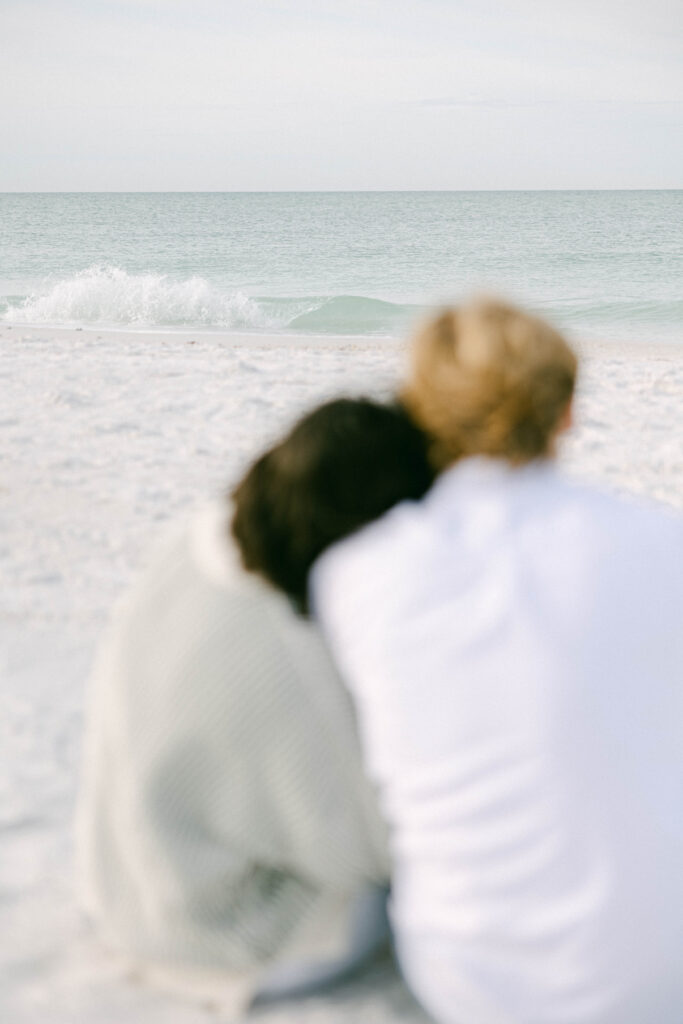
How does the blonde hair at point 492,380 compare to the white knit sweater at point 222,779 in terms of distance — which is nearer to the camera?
the blonde hair at point 492,380

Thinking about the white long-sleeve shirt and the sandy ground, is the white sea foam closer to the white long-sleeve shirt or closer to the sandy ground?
the sandy ground

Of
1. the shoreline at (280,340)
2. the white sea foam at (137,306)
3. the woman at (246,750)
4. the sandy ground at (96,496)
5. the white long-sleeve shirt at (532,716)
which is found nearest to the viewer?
the white long-sleeve shirt at (532,716)

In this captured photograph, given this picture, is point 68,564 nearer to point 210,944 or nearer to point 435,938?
point 210,944

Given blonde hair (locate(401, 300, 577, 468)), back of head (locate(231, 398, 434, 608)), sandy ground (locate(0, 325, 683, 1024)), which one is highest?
blonde hair (locate(401, 300, 577, 468))

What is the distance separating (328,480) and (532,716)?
0.43m

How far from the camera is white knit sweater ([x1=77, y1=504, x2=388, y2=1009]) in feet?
5.15

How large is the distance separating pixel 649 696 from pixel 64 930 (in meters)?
1.22

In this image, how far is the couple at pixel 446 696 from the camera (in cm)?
141

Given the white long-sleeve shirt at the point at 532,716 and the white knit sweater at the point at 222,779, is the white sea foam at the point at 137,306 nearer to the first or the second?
the white knit sweater at the point at 222,779

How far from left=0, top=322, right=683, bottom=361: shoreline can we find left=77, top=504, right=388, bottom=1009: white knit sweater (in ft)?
28.0

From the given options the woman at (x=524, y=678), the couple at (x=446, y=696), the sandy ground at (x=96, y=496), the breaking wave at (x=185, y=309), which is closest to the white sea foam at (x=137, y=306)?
the breaking wave at (x=185, y=309)

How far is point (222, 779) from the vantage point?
1.61m

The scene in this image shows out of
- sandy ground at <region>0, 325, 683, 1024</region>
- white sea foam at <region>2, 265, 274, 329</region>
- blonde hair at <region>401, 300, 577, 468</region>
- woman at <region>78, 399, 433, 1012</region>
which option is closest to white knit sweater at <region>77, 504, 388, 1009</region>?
woman at <region>78, 399, 433, 1012</region>

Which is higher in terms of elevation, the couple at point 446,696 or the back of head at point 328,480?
the back of head at point 328,480
